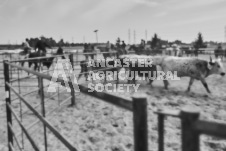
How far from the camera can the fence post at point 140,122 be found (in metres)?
0.91

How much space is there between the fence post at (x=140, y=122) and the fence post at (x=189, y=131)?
21 centimetres

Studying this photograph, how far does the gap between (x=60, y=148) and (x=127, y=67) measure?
18.9ft

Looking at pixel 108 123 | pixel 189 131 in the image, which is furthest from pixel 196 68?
pixel 189 131

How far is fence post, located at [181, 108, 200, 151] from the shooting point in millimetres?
696

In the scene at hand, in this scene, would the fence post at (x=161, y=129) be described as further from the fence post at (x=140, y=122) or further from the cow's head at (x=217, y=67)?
the cow's head at (x=217, y=67)

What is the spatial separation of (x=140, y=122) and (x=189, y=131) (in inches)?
9.5

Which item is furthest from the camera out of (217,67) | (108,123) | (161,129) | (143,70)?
(143,70)

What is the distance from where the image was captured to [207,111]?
5.03m

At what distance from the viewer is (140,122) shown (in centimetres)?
92

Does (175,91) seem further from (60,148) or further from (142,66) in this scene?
(60,148)

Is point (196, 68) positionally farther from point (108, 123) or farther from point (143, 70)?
point (108, 123)

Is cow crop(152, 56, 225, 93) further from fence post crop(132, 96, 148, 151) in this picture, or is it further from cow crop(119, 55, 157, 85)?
fence post crop(132, 96, 148, 151)

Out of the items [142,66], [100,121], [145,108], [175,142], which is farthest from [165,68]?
[145,108]

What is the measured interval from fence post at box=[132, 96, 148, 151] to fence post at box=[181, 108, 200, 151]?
21cm
